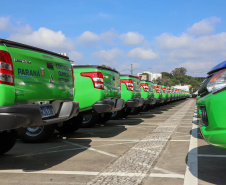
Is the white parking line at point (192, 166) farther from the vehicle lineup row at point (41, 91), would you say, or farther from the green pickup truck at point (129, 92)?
the green pickup truck at point (129, 92)

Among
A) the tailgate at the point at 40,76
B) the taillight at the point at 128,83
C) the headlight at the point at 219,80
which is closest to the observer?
the headlight at the point at 219,80

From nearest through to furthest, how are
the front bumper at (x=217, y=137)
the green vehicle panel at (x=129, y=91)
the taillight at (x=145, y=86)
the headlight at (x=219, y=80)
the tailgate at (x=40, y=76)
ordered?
1. the front bumper at (x=217, y=137)
2. the headlight at (x=219, y=80)
3. the tailgate at (x=40, y=76)
4. the green vehicle panel at (x=129, y=91)
5. the taillight at (x=145, y=86)

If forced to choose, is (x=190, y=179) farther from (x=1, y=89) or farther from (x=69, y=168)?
(x=1, y=89)

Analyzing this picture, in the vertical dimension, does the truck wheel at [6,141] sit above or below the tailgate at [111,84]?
below

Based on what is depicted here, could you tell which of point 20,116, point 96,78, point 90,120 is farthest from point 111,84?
point 20,116

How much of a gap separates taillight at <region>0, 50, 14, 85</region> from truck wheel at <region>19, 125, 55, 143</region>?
8.62 ft

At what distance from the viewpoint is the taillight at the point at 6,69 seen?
3.53 metres

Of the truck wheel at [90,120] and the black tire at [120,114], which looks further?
the black tire at [120,114]

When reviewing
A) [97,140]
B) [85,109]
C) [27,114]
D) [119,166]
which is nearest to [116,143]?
[97,140]

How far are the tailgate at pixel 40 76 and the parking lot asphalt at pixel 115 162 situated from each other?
105 cm

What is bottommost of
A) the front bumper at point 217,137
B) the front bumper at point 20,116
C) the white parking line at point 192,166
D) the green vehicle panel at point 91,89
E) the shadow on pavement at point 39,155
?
the shadow on pavement at point 39,155

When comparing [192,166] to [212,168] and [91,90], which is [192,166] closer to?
[212,168]

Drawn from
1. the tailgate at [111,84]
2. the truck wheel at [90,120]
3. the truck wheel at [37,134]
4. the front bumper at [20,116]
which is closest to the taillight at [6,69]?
the front bumper at [20,116]

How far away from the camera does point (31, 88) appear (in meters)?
4.01
